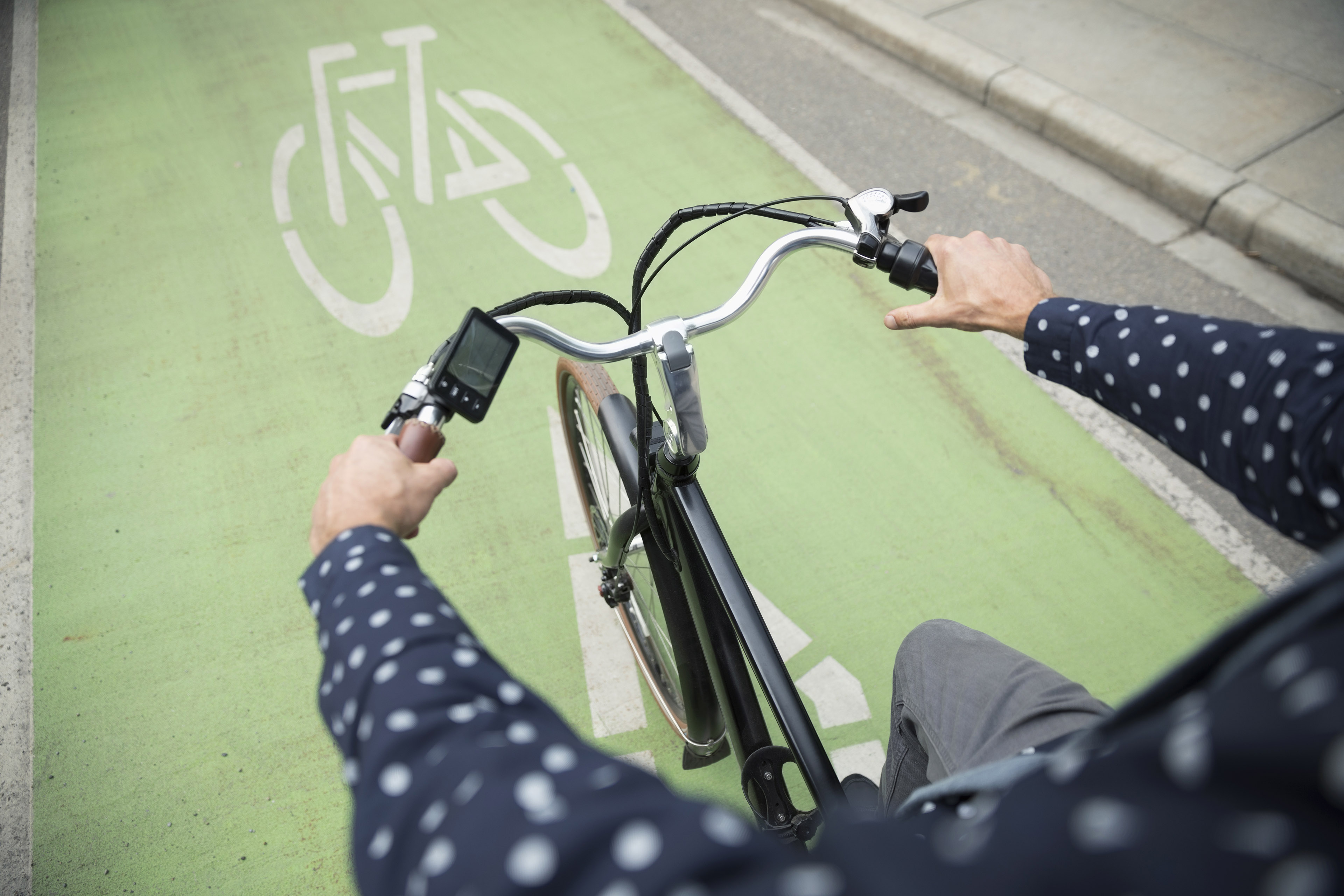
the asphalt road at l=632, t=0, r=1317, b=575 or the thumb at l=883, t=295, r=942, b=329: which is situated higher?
the thumb at l=883, t=295, r=942, b=329

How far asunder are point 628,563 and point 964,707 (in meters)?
1.33

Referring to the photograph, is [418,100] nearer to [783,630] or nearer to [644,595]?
[644,595]

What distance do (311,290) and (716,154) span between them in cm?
218

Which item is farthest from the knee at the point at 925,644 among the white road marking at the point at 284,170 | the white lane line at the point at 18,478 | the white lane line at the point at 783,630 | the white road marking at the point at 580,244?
the white road marking at the point at 284,170

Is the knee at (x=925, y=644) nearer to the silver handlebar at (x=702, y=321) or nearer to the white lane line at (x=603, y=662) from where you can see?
the silver handlebar at (x=702, y=321)

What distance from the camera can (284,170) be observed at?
4.57m

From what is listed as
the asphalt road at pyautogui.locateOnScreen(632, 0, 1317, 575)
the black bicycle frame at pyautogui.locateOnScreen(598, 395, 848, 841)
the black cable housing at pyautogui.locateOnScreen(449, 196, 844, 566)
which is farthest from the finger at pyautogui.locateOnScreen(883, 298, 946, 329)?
the asphalt road at pyautogui.locateOnScreen(632, 0, 1317, 575)

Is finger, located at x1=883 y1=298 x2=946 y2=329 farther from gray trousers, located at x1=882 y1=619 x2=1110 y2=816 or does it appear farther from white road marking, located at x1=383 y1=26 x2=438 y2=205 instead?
white road marking, located at x1=383 y1=26 x2=438 y2=205

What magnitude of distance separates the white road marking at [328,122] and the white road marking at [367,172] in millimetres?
75

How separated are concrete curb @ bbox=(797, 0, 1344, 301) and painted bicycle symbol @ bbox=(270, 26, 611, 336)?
95.0 inches

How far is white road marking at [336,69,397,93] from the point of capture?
5.13m

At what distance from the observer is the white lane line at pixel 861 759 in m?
2.49

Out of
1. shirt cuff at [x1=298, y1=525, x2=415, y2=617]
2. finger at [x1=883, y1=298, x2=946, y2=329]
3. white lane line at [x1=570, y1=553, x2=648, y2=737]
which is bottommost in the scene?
white lane line at [x1=570, y1=553, x2=648, y2=737]

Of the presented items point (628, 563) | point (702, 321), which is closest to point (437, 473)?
point (702, 321)
